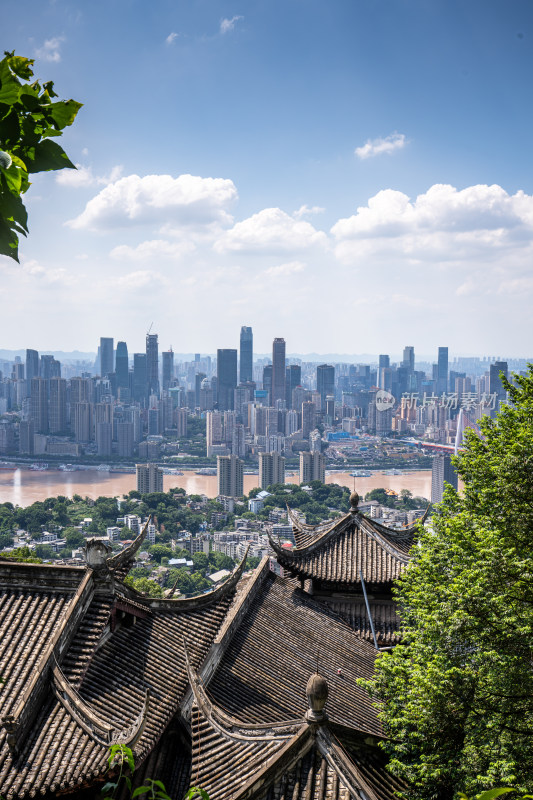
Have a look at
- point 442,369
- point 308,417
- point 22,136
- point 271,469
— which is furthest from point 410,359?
point 22,136

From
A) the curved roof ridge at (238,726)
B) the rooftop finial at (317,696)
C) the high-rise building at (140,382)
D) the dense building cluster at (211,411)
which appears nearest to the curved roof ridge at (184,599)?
the curved roof ridge at (238,726)

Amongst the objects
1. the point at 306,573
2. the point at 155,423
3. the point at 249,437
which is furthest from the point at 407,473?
the point at 306,573

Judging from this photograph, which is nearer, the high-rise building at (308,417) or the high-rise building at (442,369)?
the high-rise building at (308,417)

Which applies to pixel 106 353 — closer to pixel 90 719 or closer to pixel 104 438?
pixel 104 438

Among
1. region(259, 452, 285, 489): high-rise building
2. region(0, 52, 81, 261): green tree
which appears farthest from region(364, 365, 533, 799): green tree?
region(259, 452, 285, 489): high-rise building

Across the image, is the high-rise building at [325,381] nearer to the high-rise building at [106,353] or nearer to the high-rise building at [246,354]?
the high-rise building at [246,354]

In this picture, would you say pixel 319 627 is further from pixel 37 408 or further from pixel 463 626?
pixel 37 408
